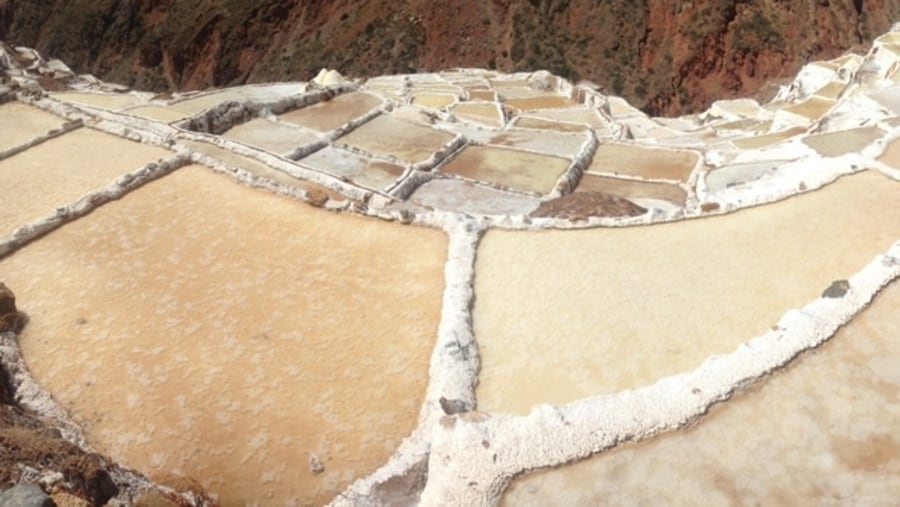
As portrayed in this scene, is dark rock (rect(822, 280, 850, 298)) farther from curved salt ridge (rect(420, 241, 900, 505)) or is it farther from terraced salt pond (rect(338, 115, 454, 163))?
terraced salt pond (rect(338, 115, 454, 163))

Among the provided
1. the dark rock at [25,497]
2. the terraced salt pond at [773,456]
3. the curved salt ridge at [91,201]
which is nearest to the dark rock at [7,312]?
the curved salt ridge at [91,201]

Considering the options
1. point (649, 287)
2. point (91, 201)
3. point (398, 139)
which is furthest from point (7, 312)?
point (398, 139)

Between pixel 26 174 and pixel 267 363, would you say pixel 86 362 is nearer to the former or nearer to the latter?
pixel 267 363

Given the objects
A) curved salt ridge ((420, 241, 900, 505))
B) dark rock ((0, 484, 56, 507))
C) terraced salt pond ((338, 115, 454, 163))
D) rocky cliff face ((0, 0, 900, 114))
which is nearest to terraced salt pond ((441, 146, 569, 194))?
terraced salt pond ((338, 115, 454, 163))

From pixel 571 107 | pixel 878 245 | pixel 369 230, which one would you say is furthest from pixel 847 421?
pixel 571 107

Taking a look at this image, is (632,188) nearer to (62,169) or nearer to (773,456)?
(773,456)
